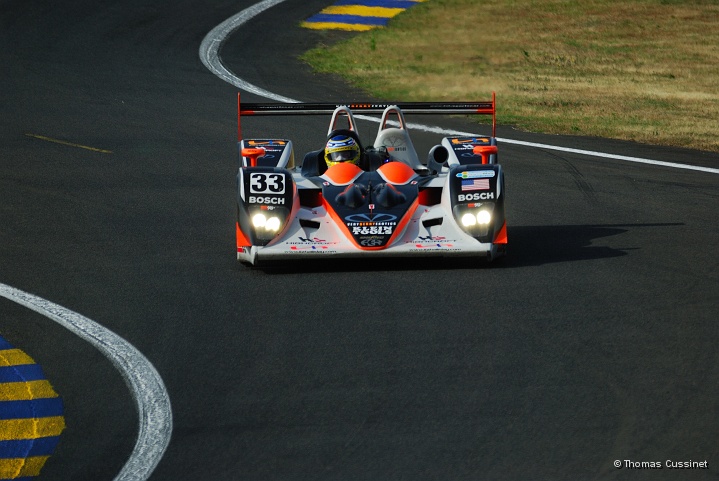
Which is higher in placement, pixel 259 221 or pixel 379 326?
Answer: pixel 259 221

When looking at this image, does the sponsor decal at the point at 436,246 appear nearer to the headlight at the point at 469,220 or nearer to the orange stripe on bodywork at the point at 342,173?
the headlight at the point at 469,220

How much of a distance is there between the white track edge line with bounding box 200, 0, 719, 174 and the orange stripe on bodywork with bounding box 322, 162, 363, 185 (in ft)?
19.3

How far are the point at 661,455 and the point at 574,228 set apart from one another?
5.99 meters

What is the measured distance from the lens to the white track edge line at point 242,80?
16.5m

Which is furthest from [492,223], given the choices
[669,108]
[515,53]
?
[515,53]

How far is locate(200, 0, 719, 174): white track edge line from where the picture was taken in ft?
54.0

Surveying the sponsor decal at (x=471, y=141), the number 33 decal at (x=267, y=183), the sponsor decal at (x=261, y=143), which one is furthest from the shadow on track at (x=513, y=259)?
the sponsor decal at (x=261, y=143)

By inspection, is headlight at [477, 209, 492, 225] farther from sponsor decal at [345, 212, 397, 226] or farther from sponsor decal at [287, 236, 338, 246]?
sponsor decal at [287, 236, 338, 246]

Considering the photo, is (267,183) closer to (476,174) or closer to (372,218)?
(372,218)

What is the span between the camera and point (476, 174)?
11.1 m

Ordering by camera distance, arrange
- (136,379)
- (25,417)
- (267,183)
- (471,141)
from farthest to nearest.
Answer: (471,141), (267,183), (136,379), (25,417)

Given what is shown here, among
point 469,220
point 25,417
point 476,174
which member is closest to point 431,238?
point 469,220

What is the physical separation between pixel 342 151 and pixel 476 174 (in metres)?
1.57

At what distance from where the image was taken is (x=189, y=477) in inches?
266
